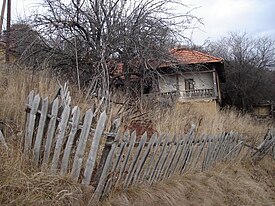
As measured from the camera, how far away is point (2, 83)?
5652mm

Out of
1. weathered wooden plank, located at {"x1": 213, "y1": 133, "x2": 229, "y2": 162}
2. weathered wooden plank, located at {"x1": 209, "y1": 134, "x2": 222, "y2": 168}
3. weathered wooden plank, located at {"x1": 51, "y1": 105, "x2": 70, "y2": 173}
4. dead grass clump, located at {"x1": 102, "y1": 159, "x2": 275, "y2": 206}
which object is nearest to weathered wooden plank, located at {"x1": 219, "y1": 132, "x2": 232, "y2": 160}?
weathered wooden plank, located at {"x1": 213, "y1": 133, "x2": 229, "y2": 162}

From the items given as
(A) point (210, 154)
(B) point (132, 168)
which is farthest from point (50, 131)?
(A) point (210, 154)

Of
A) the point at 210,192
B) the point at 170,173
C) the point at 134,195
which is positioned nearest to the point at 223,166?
the point at 210,192

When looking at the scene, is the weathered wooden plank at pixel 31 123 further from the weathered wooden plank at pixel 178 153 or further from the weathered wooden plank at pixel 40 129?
the weathered wooden plank at pixel 178 153

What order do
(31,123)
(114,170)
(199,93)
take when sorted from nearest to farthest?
(31,123)
(114,170)
(199,93)

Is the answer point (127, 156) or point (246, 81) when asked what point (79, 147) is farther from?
point (246, 81)

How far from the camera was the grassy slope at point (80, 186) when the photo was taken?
2.97m

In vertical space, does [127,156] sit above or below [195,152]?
above

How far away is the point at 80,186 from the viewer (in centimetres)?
338

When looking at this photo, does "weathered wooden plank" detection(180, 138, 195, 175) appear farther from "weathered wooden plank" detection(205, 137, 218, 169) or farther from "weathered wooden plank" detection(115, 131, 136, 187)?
"weathered wooden plank" detection(115, 131, 136, 187)

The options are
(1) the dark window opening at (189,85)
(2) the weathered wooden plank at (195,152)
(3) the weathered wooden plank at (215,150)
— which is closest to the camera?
(2) the weathered wooden plank at (195,152)

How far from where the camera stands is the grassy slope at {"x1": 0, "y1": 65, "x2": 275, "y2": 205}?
2969 millimetres

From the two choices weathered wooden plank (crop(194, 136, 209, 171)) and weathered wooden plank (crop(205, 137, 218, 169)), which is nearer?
weathered wooden plank (crop(194, 136, 209, 171))

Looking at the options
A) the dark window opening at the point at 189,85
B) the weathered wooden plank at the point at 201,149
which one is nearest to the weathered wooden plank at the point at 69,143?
the weathered wooden plank at the point at 201,149
